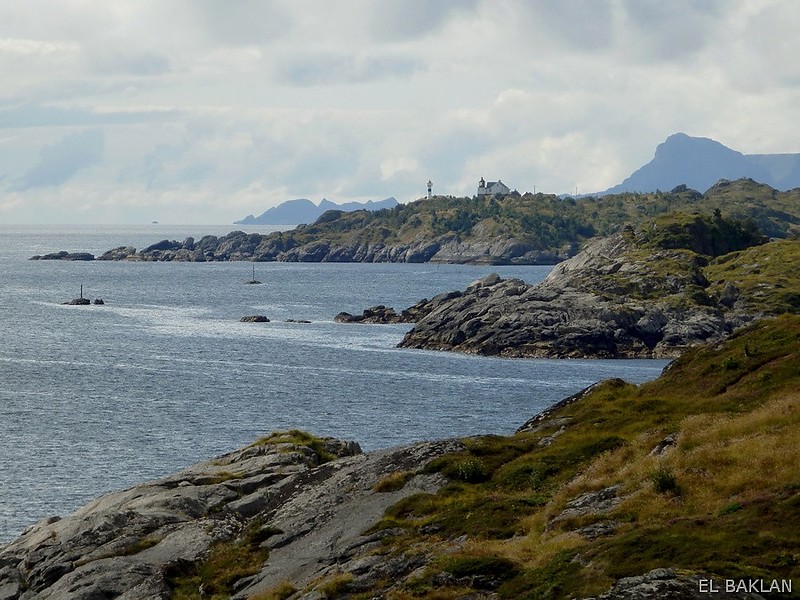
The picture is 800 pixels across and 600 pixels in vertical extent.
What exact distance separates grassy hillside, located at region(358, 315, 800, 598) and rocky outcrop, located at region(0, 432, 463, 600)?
6.81ft

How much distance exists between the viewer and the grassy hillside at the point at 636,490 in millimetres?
27783

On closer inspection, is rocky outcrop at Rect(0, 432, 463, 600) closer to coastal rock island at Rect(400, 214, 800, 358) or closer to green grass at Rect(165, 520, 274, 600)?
green grass at Rect(165, 520, 274, 600)

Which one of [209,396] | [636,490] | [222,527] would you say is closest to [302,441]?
[222,527]

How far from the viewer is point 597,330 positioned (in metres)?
168

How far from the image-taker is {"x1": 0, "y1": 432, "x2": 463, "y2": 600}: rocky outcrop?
39.0 metres

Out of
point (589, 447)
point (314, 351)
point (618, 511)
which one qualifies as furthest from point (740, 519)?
point (314, 351)

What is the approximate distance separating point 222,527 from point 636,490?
17.2 meters

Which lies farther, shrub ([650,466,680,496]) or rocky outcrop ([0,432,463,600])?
rocky outcrop ([0,432,463,600])

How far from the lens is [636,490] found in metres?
35.2

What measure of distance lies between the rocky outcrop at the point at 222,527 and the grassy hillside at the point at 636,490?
2.07m

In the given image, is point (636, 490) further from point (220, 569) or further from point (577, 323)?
point (577, 323)

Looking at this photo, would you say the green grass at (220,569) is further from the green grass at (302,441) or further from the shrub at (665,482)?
the shrub at (665,482)

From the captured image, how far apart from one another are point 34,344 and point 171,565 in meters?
141

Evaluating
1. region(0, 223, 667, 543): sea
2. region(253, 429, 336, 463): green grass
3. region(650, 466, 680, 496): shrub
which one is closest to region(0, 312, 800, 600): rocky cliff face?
region(650, 466, 680, 496): shrub
